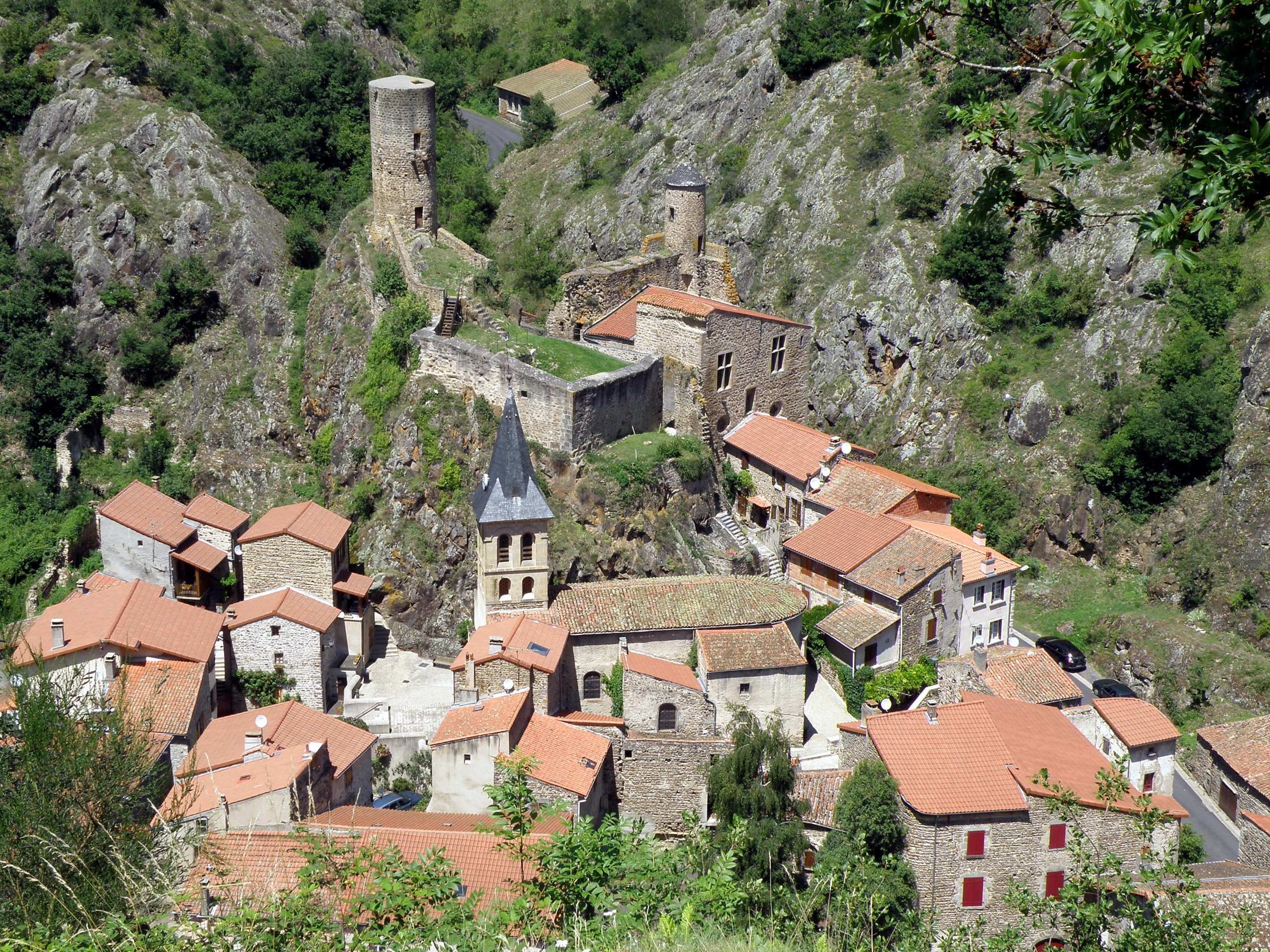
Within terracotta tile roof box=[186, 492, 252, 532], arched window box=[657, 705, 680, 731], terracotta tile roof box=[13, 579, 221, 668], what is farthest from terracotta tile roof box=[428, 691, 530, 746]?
terracotta tile roof box=[186, 492, 252, 532]

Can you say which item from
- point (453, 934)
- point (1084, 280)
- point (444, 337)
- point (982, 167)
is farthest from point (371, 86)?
point (453, 934)

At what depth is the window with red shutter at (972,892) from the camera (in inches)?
1025

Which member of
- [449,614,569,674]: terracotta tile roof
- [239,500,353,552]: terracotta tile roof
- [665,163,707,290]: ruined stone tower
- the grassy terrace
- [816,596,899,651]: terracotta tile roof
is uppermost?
[665,163,707,290]: ruined stone tower

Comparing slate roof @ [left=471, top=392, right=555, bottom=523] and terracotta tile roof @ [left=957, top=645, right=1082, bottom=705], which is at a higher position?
slate roof @ [left=471, top=392, right=555, bottom=523]

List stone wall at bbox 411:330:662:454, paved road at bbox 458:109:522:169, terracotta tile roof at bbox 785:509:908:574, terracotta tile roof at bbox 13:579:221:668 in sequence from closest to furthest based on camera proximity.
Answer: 1. terracotta tile roof at bbox 13:579:221:668
2. stone wall at bbox 411:330:662:454
3. terracotta tile roof at bbox 785:509:908:574
4. paved road at bbox 458:109:522:169

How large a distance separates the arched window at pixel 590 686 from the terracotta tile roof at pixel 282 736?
17.7ft

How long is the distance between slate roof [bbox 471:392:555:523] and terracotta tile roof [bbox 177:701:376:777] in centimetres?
614

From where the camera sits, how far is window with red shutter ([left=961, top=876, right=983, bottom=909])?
26.0m

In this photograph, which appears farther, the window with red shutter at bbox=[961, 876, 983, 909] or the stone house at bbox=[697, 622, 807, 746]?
the stone house at bbox=[697, 622, 807, 746]

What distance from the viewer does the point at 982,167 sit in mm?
46625

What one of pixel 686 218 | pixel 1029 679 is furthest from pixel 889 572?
pixel 686 218

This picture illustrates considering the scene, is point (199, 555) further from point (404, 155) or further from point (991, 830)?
point (991, 830)

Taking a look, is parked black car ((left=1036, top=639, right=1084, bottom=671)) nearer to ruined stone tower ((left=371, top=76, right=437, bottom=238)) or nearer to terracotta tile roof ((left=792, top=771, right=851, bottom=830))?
terracotta tile roof ((left=792, top=771, right=851, bottom=830))

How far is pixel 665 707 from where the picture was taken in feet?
99.6
